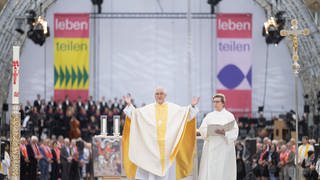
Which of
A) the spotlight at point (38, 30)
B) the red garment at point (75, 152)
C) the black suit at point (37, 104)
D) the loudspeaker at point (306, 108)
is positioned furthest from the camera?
the black suit at point (37, 104)

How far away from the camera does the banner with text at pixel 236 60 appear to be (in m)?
42.0

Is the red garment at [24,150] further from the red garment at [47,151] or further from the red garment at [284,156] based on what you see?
the red garment at [284,156]

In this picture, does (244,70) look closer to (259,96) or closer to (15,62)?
(259,96)

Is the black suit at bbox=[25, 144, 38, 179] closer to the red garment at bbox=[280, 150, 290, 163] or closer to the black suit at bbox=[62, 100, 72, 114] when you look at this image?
the red garment at bbox=[280, 150, 290, 163]

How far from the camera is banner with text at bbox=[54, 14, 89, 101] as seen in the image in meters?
41.9

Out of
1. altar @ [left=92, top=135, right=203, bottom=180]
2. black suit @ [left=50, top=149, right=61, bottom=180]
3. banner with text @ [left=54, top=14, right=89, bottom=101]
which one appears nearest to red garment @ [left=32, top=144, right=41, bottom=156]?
black suit @ [left=50, top=149, right=61, bottom=180]

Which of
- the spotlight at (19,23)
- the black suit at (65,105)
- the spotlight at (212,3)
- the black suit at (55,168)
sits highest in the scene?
the spotlight at (212,3)

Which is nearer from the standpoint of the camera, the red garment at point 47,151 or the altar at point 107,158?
the altar at point 107,158

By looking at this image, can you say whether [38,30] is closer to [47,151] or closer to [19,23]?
[19,23]

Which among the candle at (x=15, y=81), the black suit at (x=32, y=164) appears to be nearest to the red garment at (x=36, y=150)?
the black suit at (x=32, y=164)

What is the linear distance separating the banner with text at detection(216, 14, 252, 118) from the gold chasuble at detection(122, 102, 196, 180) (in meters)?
25.0

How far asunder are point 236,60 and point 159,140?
2539 centimetres

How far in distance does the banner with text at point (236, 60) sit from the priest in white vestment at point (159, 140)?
2496 centimetres

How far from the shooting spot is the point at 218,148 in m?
17.2
